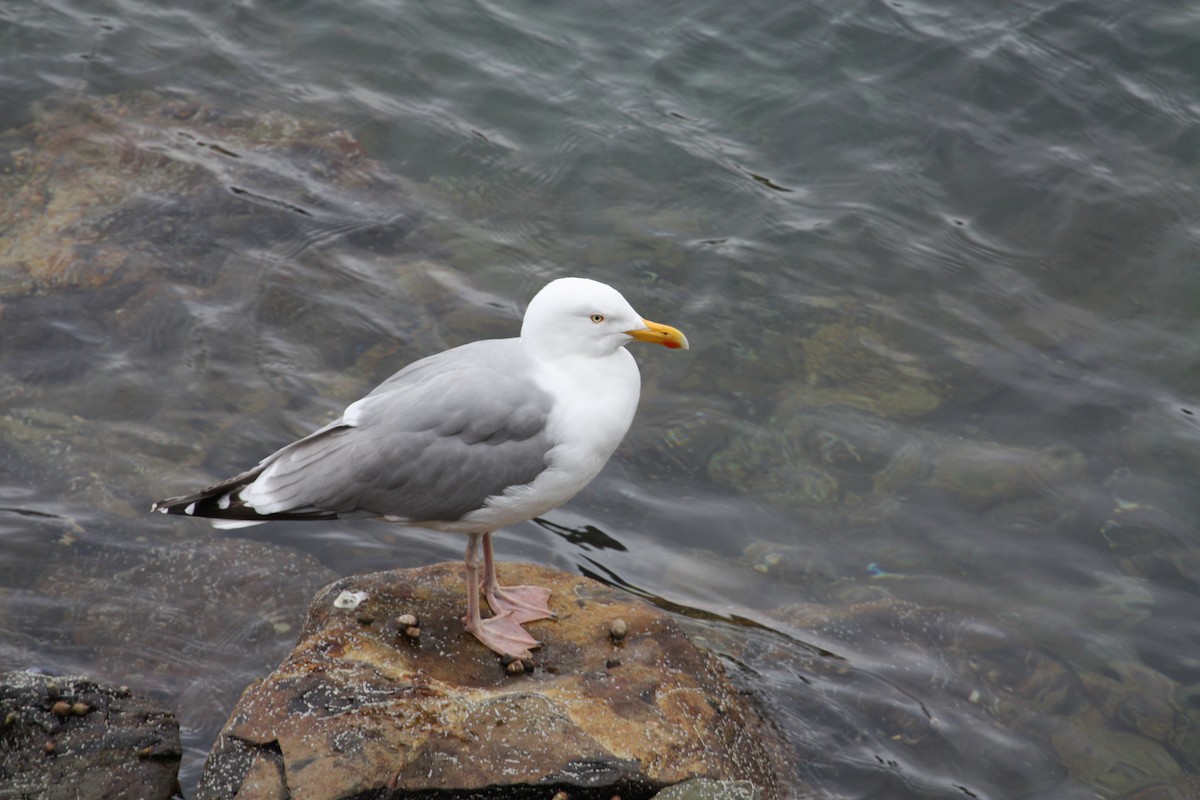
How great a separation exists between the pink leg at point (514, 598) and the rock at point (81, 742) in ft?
4.73

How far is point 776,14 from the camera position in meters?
11.0

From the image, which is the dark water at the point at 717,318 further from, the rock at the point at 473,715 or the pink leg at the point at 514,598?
the pink leg at the point at 514,598

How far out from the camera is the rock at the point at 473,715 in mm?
4367

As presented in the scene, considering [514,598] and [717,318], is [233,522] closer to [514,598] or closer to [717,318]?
[514,598]

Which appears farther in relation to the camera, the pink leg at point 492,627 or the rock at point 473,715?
the pink leg at point 492,627

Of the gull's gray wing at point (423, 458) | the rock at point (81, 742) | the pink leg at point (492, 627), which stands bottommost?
the rock at point (81, 742)

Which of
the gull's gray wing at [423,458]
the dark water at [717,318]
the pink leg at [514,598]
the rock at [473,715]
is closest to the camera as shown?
the rock at [473,715]

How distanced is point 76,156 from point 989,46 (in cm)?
751

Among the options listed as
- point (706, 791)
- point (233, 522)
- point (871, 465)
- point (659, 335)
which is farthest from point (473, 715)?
point (871, 465)

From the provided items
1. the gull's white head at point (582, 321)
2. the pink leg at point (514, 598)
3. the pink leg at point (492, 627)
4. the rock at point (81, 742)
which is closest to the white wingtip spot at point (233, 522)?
the rock at point (81, 742)

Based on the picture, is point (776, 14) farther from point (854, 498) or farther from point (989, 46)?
point (854, 498)

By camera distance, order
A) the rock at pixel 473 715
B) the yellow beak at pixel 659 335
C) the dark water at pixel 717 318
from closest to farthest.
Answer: the rock at pixel 473 715 < the yellow beak at pixel 659 335 < the dark water at pixel 717 318

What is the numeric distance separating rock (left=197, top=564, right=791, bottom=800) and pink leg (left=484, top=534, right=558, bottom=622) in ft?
0.25

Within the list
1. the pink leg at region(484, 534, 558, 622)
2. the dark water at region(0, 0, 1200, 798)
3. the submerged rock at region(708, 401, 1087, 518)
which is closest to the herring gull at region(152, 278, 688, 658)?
the pink leg at region(484, 534, 558, 622)
